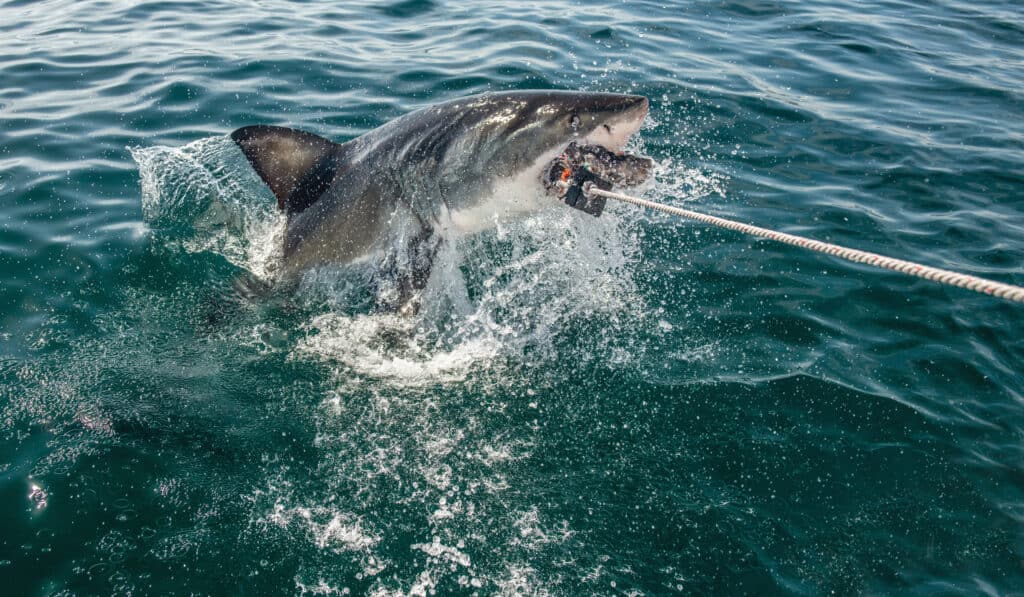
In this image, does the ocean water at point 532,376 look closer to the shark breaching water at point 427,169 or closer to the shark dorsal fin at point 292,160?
the shark breaching water at point 427,169

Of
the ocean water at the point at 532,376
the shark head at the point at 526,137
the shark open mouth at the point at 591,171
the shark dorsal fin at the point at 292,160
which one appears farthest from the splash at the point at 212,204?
the shark open mouth at the point at 591,171

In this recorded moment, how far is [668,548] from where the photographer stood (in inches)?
127

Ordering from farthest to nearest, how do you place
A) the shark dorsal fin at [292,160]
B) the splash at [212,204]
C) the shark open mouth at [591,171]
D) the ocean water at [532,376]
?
the splash at [212,204]
the shark dorsal fin at [292,160]
the shark open mouth at [591,171]
the ocean water at [532,376]

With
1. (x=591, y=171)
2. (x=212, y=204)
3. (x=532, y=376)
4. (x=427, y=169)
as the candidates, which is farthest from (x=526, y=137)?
(x=212, y=204)

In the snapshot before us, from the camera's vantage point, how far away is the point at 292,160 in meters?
4.91

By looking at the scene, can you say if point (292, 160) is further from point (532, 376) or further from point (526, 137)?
point (532, 376)

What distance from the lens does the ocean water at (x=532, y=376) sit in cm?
320

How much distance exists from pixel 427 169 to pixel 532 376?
1.53 meters

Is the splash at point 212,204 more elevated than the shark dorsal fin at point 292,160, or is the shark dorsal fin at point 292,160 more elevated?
the shark dorsal fin at point 292,160

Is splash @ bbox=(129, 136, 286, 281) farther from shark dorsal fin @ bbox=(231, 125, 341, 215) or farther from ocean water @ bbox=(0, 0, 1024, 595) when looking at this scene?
shark dorsal fin @ bbox=(231, 125, 341, 215)

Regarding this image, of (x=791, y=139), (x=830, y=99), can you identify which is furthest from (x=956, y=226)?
(x=830, y=99)

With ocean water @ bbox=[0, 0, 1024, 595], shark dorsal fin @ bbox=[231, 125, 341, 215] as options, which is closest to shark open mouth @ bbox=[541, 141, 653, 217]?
ocean water @ bbox=[0, 0, 1024, 595]

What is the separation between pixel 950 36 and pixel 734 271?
30.2 feet

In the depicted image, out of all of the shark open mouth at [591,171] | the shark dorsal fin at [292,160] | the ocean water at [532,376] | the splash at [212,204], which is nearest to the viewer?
the ocean water at [532,376]
